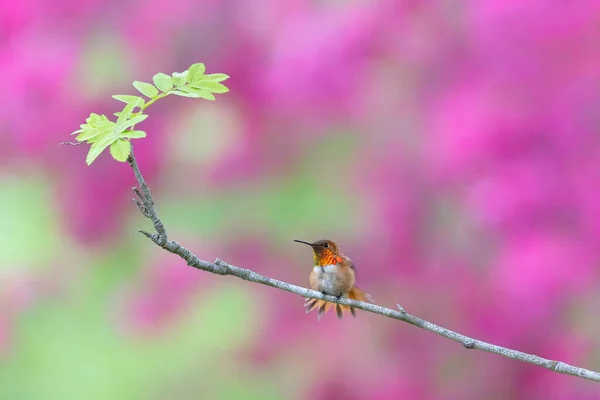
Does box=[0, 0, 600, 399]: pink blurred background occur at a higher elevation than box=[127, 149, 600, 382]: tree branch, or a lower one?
higher

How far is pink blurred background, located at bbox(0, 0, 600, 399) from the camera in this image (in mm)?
2480

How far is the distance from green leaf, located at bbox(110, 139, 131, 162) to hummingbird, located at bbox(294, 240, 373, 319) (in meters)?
0.84

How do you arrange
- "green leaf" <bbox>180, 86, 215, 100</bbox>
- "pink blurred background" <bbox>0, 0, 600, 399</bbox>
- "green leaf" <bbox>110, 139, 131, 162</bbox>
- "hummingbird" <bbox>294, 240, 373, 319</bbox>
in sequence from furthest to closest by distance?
"pink blurred background" <bbox>0, 0, 600, 399</bbox>, "hummingbird" <bbox>294, 240, 373, 319</bbox>, "green leaf" <bbox>180, 86, 215, 100</bbox>, "green leaf" <bbox>110, 139, 131, 162</bbox>

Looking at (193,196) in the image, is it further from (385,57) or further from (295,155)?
(385,57)

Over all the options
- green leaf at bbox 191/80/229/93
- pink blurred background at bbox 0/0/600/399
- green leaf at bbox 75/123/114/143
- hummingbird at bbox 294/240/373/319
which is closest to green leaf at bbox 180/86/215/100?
green leaf at bbox 191/80/229/93

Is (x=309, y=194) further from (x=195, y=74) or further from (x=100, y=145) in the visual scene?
(x=100, y=145)

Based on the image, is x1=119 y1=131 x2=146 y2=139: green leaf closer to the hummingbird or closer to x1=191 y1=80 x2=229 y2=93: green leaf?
x1=191 y1=80 x2=229 y2=93: green leaf

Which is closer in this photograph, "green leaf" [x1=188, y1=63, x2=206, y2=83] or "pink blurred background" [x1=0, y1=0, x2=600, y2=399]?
"green leaf" [x1=188, y1=63, x2=206, y2=83]

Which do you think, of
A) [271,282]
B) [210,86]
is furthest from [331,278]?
[210,86]

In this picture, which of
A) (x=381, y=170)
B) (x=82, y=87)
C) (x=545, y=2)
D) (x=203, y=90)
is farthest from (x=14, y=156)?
(x=203, y=90)

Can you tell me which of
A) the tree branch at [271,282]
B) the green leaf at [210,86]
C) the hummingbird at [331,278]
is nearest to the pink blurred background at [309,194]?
the hummingbird at [331,278]

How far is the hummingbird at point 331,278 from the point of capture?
1.79 metres

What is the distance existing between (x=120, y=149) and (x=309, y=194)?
9.26 ft

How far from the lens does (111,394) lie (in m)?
3.80
